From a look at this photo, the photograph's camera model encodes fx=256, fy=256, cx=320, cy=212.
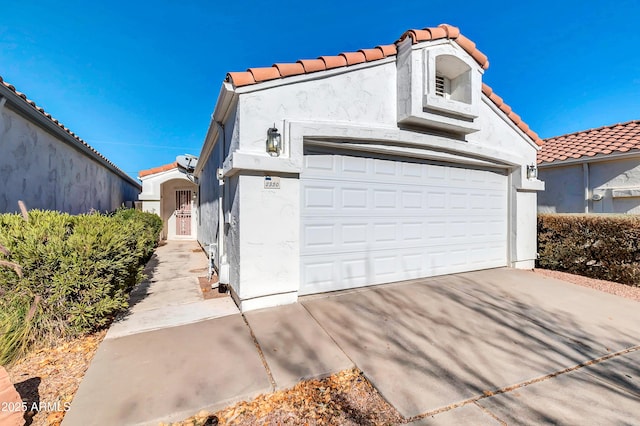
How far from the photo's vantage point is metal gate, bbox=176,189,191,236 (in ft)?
44.6

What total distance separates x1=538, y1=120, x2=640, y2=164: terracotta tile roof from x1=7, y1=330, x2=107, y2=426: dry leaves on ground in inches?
501

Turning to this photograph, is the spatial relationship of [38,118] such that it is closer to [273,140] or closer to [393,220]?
[273,140]

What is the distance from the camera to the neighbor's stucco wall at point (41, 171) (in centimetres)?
423

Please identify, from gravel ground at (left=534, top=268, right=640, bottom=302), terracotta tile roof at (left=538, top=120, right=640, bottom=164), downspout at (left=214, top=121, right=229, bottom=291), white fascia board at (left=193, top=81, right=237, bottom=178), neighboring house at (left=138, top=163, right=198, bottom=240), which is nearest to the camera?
white fascia board at (left=193, top=81, right=237, bottom=178)

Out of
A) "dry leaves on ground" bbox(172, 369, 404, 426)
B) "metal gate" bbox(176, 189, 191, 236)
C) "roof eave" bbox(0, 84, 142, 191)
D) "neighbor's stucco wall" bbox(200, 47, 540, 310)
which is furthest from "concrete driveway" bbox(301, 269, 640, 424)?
"metal gate" bbox(176, 189, 191, 236)

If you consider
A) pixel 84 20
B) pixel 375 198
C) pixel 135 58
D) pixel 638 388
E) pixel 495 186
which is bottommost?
pixel 638 388

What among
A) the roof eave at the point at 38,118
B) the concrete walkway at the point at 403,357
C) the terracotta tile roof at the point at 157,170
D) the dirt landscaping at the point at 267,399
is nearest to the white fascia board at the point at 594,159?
the concrete walkway at the point at 403,357

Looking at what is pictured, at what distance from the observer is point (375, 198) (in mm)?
5180

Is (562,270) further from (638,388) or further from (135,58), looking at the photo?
(135,58)

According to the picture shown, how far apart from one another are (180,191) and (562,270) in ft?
51.5

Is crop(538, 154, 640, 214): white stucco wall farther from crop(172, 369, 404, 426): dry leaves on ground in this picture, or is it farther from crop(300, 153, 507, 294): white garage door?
crop(172, 369, 404, 426): dry leaves on ground

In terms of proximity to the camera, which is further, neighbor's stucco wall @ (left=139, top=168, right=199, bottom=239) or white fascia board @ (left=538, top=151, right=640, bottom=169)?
neighbor's stucco wall @ (left=139, top=168, right=199, bottom=239)

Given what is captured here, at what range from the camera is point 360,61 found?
4684 millimetres

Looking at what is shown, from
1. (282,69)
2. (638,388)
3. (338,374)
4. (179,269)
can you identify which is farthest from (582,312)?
(179,269)
